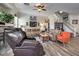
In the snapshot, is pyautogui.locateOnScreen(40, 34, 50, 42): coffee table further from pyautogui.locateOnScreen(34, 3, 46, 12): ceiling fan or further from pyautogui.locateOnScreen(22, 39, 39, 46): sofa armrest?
pyautogui.locateOnScreen(34, 3, 46, 12): ceiling fan

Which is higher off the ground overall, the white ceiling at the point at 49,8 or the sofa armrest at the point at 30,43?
the white ceiling at the point at 49,8

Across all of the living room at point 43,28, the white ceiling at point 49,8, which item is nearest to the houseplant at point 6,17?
the living room at point 43,28

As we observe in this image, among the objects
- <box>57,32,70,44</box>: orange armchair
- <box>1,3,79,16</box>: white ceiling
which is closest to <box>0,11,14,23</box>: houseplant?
<box>1,3,79,16</box>: white ceiling

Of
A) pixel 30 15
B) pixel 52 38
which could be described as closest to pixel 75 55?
pixel 52 38

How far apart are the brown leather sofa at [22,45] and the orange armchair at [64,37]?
1.34ft

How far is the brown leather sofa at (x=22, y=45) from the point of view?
8.18 feet

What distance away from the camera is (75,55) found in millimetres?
2482

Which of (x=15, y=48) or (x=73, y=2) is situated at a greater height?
(x=73, y=2)

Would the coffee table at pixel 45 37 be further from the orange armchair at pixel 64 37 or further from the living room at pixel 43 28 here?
the orange armchair at pixel 64 37

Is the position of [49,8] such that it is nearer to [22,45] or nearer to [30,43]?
[30,43]

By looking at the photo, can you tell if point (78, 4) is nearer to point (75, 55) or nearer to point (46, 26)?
point (46, 26)

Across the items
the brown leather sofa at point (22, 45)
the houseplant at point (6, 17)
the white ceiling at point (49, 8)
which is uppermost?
the white ceiling at point (49, 8)

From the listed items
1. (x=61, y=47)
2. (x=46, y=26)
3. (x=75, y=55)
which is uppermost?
(x=46, y=26)

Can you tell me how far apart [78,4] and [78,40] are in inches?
28.1
